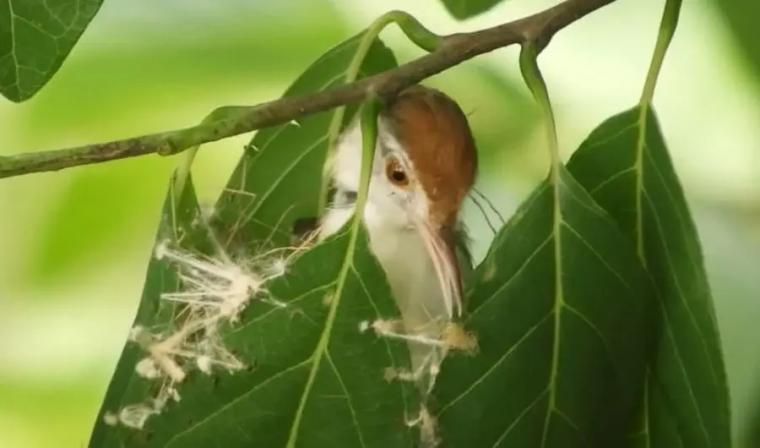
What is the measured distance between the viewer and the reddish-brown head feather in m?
0.65

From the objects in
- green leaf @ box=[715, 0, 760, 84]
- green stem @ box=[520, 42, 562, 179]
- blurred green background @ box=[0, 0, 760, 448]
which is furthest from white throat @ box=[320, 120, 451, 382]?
green leaf @ box=[715, 0, 760, 84]

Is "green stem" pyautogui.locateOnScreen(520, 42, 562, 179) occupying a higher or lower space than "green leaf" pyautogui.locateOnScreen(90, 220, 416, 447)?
higher

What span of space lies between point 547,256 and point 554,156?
0.05 m

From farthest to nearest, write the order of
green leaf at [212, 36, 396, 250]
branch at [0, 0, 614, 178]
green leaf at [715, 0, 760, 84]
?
1. green leaf at [715, 0, 760, 84]
2. green leaf at [212, 36, 396, 250]
3. branch at [0, 0, 614, 178]

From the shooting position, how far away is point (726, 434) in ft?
2.03

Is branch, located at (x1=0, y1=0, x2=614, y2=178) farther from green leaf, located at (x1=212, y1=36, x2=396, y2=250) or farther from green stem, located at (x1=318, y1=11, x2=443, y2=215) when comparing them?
green leaf, located at (x1=212, y1=36, x2=396, y2=250)

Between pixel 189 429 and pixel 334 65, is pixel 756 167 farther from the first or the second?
pixel 189 429

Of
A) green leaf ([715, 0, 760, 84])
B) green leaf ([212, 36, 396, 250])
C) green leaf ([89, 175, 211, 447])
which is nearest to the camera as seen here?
green leaf ([89, 175, 211, 447])

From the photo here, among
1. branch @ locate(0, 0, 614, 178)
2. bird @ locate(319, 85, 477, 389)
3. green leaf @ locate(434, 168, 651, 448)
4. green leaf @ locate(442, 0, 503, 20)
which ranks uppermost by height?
green leaf @ locate(442, 0, 503, 20)

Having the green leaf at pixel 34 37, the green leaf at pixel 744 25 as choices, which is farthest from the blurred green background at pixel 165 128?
the green leaf at pixel 34 37

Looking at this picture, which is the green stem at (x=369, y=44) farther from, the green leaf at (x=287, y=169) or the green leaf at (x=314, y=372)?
the green leaf at (x=314, y=372)

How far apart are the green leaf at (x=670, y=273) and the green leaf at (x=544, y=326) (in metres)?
0.04

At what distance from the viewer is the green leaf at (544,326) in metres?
0.57

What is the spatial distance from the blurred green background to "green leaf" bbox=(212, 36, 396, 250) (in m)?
0.27
